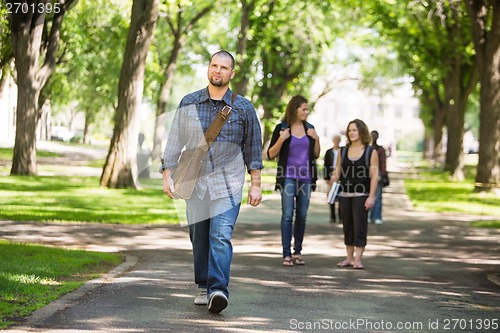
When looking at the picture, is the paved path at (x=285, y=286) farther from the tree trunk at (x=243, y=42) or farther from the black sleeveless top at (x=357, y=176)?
the tree trunk at (x=243, y=42)

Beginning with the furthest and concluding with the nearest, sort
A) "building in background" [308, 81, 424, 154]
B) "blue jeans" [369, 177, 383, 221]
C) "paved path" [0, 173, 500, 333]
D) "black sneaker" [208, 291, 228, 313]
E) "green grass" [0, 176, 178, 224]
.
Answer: "building in background" [308, 81, 424, 154] → "blue jeans" [369, 177, 383, 221] → "green grass" [0, 176, 178, 224] → "black sneaker" [208, 291, 228, 313] → "paved path" [0, 173, 500, 333]

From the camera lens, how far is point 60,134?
8969 cm

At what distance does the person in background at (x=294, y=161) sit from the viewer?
1098 cm

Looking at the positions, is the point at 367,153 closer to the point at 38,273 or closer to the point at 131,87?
the point at 38,273

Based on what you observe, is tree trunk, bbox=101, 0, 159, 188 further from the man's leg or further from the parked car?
the parked car

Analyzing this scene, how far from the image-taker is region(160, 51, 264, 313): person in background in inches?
286

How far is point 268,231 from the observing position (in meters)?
15.5

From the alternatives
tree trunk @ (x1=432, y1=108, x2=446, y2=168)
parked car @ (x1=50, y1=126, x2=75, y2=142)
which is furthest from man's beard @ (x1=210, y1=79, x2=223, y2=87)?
parked car @ (x1=50, y1=126, x2=75, y2=142)

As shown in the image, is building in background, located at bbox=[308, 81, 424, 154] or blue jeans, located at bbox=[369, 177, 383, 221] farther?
building in background, located at bbox=[308, 81, 424, 154]

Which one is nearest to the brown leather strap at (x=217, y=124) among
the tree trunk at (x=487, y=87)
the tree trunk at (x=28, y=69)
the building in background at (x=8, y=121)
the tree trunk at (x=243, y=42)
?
the tree trunk at (x=28, y=69)

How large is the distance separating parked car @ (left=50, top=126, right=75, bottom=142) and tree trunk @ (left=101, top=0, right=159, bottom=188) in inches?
2640

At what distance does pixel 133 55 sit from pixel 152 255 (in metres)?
11.6

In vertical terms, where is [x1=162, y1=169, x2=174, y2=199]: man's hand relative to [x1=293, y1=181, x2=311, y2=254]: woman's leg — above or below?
above

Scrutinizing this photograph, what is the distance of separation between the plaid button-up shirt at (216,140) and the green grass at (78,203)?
7927 millimetres
